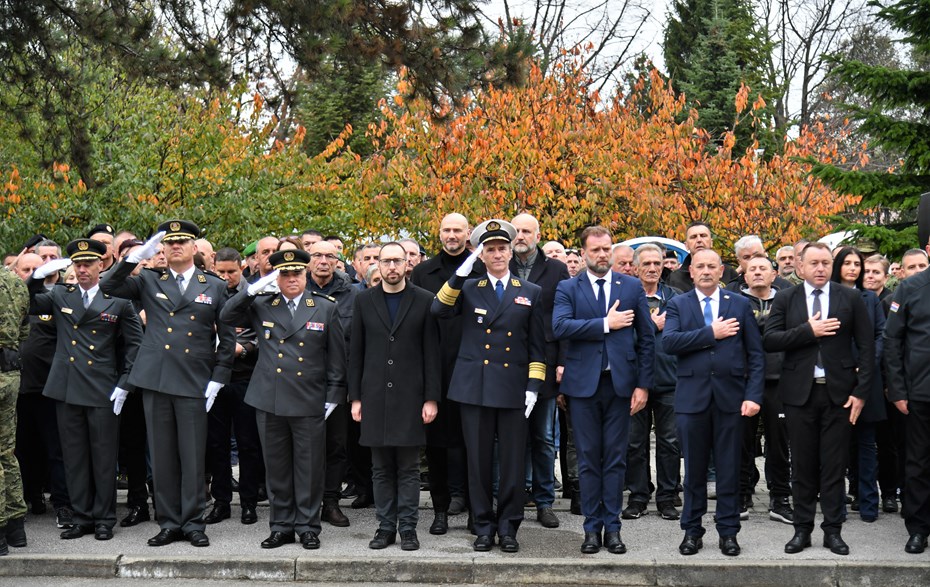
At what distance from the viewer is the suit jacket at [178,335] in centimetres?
815

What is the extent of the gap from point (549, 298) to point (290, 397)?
2.18 meters

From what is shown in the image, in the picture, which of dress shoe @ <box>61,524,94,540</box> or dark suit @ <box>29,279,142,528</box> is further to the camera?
dark suit @ <box>29,279,142,528</box>

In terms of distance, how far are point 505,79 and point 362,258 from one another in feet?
7.09

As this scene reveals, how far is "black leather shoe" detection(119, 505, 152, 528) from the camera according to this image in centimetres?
872

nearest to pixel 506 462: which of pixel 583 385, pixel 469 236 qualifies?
pixel 583 385

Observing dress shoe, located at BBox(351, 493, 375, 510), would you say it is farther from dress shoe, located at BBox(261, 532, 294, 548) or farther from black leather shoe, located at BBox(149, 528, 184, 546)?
black leather shoe, located at BBox(149, 528, 184, 546)

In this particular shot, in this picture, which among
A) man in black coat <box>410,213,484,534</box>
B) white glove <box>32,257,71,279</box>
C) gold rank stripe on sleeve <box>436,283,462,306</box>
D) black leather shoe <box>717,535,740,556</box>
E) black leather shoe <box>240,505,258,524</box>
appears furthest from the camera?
black leather shoe <box>240,505,258,524</box>

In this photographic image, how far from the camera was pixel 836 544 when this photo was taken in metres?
7.67

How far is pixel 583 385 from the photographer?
7863 millimetres

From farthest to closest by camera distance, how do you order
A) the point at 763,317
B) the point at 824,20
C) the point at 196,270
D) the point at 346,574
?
1. the point at 824,20
2. the point at 763,317
3. the point at 196,270
4. the point at 346,574

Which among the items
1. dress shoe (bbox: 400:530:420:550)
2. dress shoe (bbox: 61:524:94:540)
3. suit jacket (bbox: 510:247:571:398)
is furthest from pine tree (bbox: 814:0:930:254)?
dress shoe (bbox: 61:524:94:540)

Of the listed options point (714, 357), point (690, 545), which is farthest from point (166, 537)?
point (714, 357)

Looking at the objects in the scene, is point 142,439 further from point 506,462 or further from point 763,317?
point 763,317

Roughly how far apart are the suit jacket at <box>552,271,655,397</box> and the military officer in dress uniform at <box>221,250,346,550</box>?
69.3 inches
